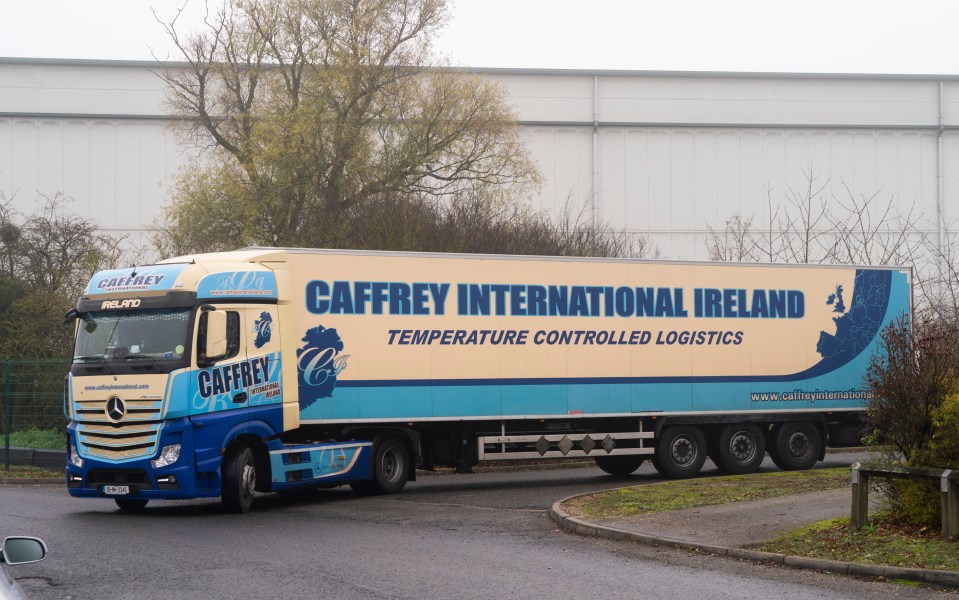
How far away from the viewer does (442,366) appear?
58.5 feet

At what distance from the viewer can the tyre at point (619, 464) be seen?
67.8ft

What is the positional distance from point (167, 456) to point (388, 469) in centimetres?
428

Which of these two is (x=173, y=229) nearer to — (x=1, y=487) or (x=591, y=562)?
(x=1, y=487)

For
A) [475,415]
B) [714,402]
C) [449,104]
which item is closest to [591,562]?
[475,415]

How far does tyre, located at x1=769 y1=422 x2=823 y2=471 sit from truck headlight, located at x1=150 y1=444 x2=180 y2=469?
36.6ft

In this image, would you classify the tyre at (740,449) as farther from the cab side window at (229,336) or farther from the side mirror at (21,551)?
the side mirror at (21,551)

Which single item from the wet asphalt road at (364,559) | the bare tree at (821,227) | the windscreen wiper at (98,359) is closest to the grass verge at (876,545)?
the wet asphalt road at (364,559)

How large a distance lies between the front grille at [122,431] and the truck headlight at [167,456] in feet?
0.40

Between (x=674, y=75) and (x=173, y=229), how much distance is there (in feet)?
75.9

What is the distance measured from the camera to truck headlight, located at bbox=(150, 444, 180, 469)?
1430cm

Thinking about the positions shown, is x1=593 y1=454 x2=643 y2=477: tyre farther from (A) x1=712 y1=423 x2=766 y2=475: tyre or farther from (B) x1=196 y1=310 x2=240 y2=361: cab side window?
(B) x1=196 y1=310 x2=240 y2=361: cab side window

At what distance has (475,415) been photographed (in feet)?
59.3

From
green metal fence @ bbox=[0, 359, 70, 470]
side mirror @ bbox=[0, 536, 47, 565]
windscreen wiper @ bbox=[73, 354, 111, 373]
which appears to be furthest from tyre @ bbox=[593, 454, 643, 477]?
side mirror @ bbox=[0, 536, 47, 565]

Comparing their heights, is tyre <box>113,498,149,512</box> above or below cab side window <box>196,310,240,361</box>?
below
